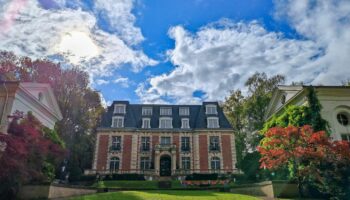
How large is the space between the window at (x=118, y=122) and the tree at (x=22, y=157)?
1743 cm

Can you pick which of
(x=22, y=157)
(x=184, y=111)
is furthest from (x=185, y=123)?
(x=22, y=157)

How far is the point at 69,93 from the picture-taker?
1352 inches

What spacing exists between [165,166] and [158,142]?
10.7ft

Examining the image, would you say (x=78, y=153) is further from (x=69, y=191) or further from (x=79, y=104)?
(x=69, y=191)

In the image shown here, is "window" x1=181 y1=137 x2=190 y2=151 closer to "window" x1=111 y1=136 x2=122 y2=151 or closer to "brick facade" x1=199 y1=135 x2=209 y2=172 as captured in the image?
"brick facade" x1=199 y1=135 x2=209 y2=172

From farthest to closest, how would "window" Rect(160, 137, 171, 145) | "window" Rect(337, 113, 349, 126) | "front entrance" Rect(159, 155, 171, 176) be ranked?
"window" Rect(160, 137, 171, 145) → "front entrance" Rect(159, 155, 171, 176) → "window" Rect(337, 113, 349, 126)

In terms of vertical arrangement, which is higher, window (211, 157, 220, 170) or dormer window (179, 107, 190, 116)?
dormer window (179, 107, 190, 116)

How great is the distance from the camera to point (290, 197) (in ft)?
51.3

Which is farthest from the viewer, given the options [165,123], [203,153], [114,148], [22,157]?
[165,123]

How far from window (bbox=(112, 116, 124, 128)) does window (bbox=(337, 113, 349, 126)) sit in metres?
24.9

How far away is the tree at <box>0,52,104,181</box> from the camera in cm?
3209

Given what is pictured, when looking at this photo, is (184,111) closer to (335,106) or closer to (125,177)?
(125,177)

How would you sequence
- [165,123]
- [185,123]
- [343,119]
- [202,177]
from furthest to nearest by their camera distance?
[185,123] → [165,123] → [202,177] → [343,119]

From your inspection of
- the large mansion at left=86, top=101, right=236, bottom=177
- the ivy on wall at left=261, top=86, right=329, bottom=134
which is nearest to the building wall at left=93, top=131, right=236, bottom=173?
the large mansion at left=86, top=101, right=236, bottom=177
